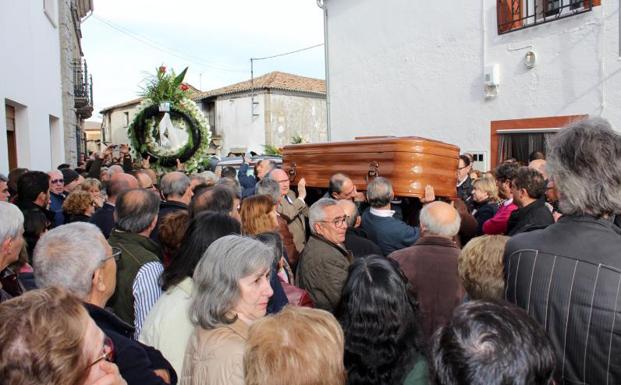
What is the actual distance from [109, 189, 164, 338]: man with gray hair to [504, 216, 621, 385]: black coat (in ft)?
6.22

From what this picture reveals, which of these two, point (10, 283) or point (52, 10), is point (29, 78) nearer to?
point (52, 10)

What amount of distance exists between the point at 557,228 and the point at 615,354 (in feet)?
1.46

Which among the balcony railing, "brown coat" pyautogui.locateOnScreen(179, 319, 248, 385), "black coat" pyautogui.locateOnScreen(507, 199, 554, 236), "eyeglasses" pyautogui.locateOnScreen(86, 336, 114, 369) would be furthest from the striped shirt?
the balcony railing

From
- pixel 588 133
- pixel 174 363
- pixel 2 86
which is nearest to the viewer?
pixel 588 133

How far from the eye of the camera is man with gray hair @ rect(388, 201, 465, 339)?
9.75ft

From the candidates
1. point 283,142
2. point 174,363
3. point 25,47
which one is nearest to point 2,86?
point 25,47

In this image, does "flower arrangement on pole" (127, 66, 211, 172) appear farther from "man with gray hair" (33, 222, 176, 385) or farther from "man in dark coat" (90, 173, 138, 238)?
"man with gray hair" (33, 222, 176, 385)

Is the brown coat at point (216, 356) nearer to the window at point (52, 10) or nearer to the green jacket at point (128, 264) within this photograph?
the green jacket at point (128, 264)

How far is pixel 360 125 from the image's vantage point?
13.6m

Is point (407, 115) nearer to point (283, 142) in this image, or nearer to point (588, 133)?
point (588, 133)

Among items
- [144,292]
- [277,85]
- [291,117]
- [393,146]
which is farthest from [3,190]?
[291,117]

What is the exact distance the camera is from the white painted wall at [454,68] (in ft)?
28.2

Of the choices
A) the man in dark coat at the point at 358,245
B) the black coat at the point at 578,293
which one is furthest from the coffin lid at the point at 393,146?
the black coat at the point at 578,293

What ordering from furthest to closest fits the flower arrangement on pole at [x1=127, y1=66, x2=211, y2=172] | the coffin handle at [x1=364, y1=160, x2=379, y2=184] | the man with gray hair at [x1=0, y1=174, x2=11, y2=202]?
the flower arrangement on pole at [x1=127, y1=66, x2=211, y2=172], the coffin handle at [x1=364, y1=160, x2=379, y2=184], the man with gray hair at [x1=0, y1=174, x2=11, y2=202]
